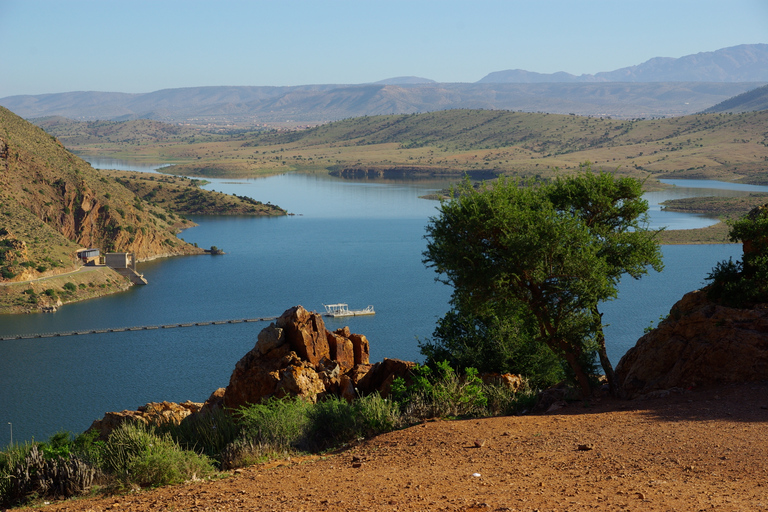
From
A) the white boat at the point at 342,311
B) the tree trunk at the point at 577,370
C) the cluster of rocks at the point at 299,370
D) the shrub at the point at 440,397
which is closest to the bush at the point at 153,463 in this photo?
the shrub at the point at 440,397

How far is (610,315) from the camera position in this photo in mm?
69250

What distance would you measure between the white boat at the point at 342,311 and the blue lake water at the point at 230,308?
161 centimetres

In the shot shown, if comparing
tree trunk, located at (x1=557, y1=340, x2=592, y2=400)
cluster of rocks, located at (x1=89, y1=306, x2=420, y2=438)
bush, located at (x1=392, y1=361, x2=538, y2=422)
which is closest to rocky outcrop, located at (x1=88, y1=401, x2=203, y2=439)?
cluster of rocks, located at (x1=89, y1=306, x2=420, y2=438)

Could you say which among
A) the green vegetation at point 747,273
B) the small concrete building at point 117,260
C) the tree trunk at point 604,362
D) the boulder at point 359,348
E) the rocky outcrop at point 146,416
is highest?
the green vegetation at point 747,273

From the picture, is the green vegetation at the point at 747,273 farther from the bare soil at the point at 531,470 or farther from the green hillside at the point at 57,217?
the green hillside at the point at 57,217

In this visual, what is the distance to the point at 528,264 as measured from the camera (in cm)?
1953

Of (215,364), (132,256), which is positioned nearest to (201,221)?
(132,256)

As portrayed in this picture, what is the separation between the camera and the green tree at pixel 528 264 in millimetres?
19469

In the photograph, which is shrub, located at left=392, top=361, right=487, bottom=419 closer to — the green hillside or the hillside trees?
the hillside trees

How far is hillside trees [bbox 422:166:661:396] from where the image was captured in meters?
19.6

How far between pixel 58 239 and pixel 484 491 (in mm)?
91118

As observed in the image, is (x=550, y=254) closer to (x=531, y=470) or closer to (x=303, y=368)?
(x=303, y=368)

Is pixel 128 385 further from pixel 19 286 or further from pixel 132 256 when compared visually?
pixel 132 256

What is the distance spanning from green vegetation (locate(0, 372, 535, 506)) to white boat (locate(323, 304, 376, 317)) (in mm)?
52940
